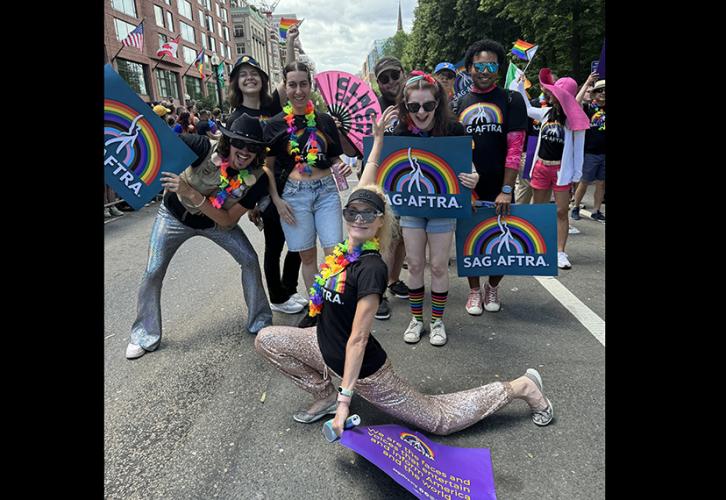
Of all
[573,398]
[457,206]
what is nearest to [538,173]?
[457,206]

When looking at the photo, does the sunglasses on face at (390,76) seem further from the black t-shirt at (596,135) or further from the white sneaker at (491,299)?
the black t-shirt at (596,135)

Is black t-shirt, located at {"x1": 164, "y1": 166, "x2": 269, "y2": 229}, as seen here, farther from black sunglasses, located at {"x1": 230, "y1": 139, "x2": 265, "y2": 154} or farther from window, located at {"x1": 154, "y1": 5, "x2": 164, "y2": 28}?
Result: window, located at {"x1": 154, "y1": 5, "x2": 164, "y2": 28}

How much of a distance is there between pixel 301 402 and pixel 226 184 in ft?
5.28

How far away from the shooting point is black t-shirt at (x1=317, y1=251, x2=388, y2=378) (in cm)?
216

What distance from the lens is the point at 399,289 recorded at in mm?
4379

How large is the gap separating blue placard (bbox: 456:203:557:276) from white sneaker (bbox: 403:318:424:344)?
659 mm

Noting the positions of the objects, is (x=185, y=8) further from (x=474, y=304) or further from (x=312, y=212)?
(x=474, y=304)

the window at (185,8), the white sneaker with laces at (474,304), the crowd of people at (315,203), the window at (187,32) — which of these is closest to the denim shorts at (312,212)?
the crowd of people at (315,203)

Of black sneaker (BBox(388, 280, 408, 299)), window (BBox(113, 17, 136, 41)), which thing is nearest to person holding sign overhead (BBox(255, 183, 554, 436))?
black sneaker (BBox(388, 280, 408, 299))
